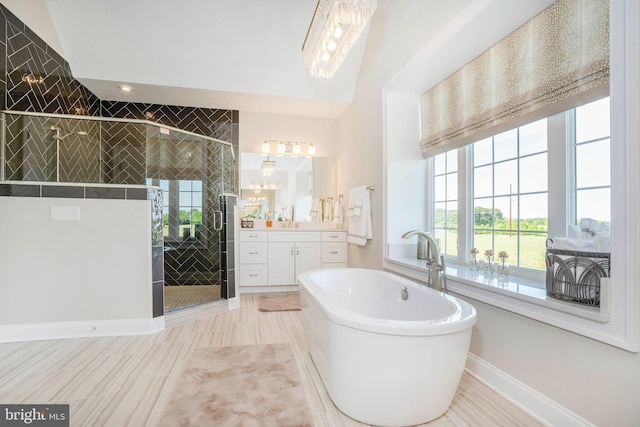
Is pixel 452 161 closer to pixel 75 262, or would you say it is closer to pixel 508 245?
pixel 508 245

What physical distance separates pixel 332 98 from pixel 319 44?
1560 millimetres

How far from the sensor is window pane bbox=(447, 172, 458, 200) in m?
2.62

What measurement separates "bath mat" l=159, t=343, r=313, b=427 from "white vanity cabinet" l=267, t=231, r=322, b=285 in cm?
174

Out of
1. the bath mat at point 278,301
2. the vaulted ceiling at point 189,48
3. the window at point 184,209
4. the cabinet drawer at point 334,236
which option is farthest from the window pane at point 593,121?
the window at point 184,209

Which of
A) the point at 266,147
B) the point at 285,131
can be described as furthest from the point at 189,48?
the point at 285,131

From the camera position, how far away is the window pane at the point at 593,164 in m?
1.53

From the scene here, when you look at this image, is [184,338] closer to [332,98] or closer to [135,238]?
[135,238]

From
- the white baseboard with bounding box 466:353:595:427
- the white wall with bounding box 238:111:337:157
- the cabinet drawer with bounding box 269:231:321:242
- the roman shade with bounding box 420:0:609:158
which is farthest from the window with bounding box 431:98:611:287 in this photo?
the white wall with bounding box 238:111:337:157

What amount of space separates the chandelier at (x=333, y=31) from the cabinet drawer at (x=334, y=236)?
215 centimetres

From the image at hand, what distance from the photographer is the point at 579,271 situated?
1348 millimetres

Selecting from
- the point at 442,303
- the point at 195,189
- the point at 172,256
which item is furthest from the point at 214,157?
the point at 442,303

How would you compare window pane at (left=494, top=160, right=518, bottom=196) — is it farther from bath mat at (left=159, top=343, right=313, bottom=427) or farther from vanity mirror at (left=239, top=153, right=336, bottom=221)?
vanity mirror at (left=239, top=153, right=336, bottom=221)

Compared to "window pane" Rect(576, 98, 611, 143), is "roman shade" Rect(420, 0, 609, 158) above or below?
above

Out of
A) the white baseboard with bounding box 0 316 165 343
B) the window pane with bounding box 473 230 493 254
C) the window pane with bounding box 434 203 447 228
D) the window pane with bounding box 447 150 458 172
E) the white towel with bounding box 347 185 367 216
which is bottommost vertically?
the white baseboard with bounding box 0 316 165 343
